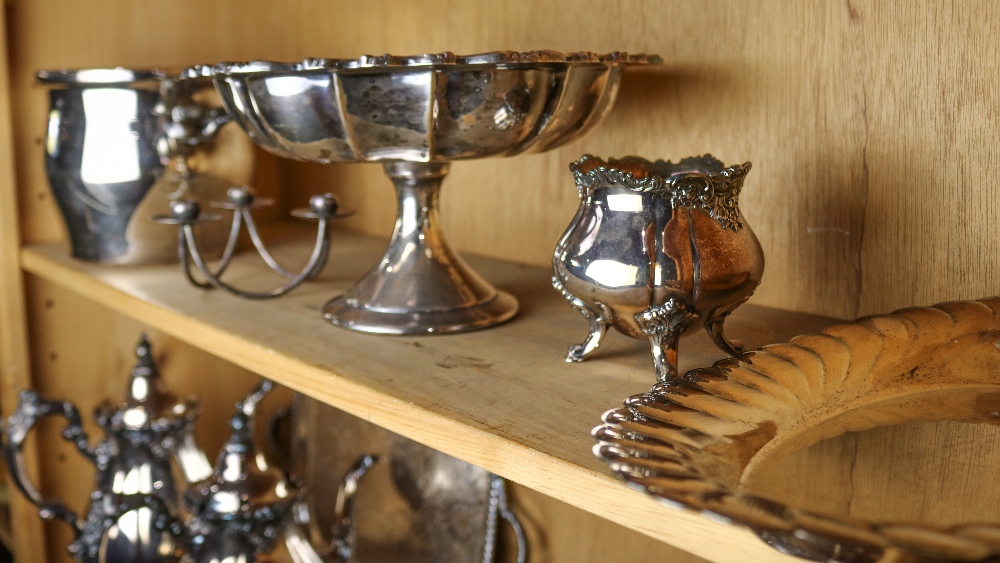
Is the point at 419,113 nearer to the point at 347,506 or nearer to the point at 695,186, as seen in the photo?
the point at 695,186

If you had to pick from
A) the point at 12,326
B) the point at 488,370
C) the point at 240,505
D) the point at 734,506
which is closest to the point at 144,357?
the point at 12,326

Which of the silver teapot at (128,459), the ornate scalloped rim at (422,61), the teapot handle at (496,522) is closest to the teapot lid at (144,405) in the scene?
the silver teapot at (128,459)

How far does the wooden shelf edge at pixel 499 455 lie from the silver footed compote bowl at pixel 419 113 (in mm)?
77

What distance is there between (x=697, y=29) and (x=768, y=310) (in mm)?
224

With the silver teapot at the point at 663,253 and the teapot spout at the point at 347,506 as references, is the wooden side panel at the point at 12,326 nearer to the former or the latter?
the teapot spout at the point at 347,506

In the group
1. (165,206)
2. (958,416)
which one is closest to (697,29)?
(958,416)

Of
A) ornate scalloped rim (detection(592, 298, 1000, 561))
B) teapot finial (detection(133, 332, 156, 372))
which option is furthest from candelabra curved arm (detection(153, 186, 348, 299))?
ornate scalloped rim (detection(592, 298, 1000, 561))

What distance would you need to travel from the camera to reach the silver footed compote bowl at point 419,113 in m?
0.52

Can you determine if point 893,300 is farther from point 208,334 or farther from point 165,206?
point 165,206

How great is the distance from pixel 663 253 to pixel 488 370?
0.45 feet

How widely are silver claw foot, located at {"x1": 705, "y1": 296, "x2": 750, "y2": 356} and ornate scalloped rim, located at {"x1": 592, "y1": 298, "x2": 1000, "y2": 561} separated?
99 millimetres

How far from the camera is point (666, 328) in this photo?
1.56ft

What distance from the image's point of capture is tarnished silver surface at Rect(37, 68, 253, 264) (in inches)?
33.3

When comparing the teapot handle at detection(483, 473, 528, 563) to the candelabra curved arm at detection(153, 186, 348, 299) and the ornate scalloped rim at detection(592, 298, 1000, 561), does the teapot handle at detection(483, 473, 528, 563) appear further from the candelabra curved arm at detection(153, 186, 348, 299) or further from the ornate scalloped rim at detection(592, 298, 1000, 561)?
the ornate scalloped rim at detection(592, 298, 1000, 561)
